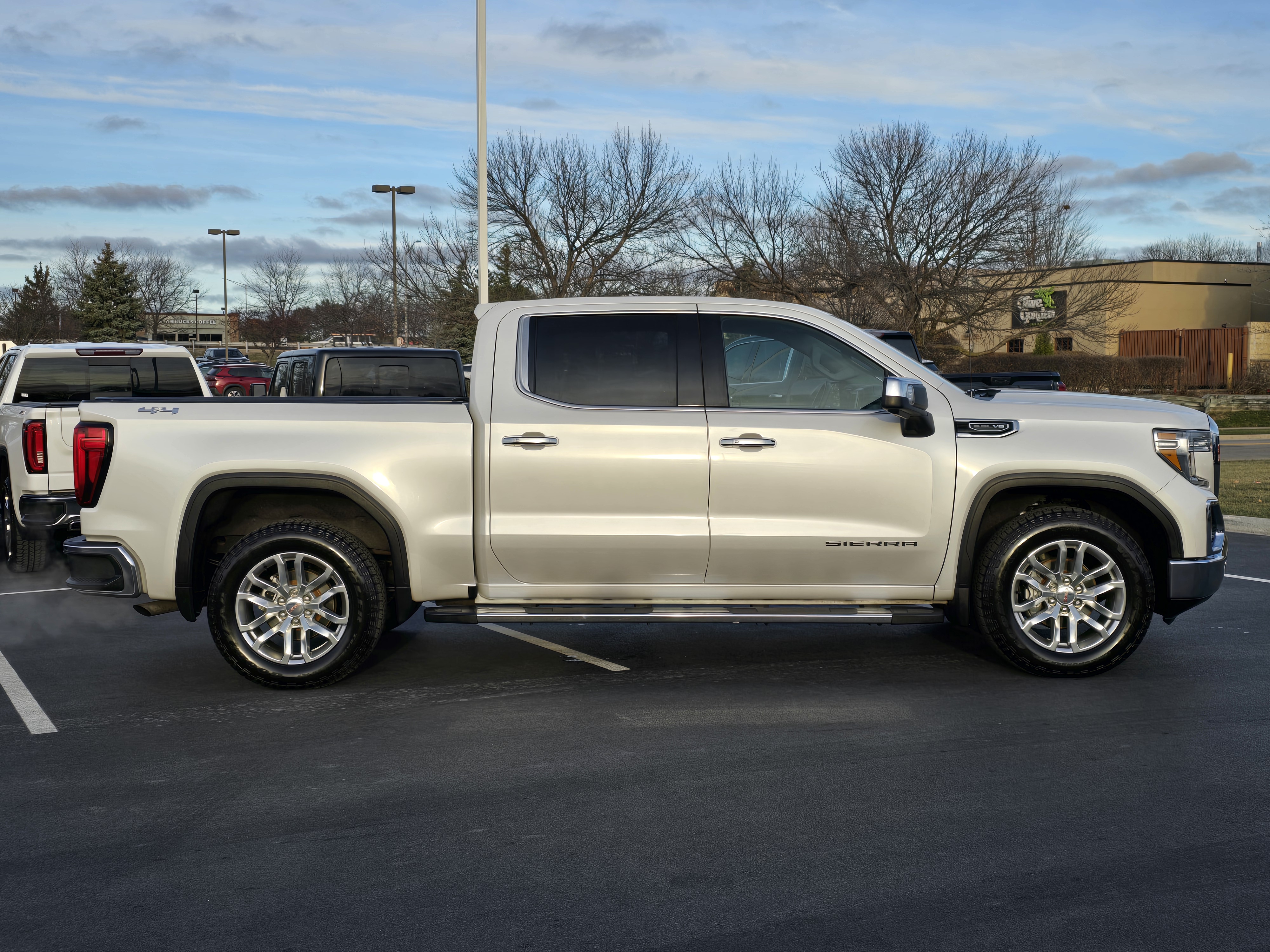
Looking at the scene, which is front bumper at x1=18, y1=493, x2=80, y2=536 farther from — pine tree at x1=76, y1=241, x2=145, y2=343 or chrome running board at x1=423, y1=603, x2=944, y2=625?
pine tree at x1=76, y1=241, x2=145, y2=343

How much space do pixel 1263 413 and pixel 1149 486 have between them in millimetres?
33661

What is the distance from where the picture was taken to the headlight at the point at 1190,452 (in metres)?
6.37

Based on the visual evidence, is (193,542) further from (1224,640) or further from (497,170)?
(497,170)

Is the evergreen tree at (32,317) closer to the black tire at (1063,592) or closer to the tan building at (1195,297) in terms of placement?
the tan building at (1195,297)

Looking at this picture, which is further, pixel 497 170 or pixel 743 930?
pixel 497 170

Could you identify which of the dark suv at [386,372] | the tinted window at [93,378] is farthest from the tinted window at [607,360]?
the dark suv at [386,372]

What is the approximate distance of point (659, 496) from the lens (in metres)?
6.18

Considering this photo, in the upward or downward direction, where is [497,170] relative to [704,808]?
upward

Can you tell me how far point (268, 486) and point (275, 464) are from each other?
19 centimetres

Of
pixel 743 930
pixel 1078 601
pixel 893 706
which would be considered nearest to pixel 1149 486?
pixel 1078 601

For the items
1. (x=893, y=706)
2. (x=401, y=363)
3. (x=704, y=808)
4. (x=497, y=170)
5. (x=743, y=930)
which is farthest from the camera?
(x=497, y=170)

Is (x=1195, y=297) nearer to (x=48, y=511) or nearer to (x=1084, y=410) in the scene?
(x=1084, y=410)

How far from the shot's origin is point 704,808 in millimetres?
4559

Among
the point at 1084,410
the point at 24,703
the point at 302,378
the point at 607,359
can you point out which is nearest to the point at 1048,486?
the point at 1084,410
